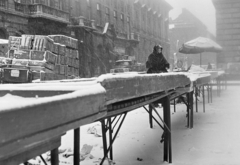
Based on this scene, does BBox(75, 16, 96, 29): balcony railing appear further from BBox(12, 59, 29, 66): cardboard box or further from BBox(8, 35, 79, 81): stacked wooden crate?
BBox(12, 59, 29, 66): cardboard box

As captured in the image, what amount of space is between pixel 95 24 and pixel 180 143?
808 inches

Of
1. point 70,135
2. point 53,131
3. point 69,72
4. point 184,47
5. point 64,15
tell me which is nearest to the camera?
point 53,131

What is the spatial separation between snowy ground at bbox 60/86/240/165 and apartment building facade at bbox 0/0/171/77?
11.2 meters

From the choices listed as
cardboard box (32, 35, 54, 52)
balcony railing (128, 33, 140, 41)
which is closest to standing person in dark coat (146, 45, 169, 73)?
cardboard box (32, 35, 54, 52)

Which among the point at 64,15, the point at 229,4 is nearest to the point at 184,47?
the point at 64,15

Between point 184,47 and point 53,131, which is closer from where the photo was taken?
point 53,131

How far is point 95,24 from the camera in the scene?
2503cm

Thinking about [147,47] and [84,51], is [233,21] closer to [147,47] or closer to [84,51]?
[84,51]

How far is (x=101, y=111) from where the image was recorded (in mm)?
1897

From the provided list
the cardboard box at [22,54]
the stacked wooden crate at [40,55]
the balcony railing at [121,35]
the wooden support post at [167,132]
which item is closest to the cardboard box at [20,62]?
the stacked wooden crate at [40,55]

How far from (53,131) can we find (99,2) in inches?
1037

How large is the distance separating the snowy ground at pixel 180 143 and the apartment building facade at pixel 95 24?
11240 mm

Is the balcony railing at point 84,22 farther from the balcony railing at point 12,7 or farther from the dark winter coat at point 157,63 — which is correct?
the dark winter coat at point 157,63

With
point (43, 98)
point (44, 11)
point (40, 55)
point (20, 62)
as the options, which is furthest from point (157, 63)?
point (44, 11)
